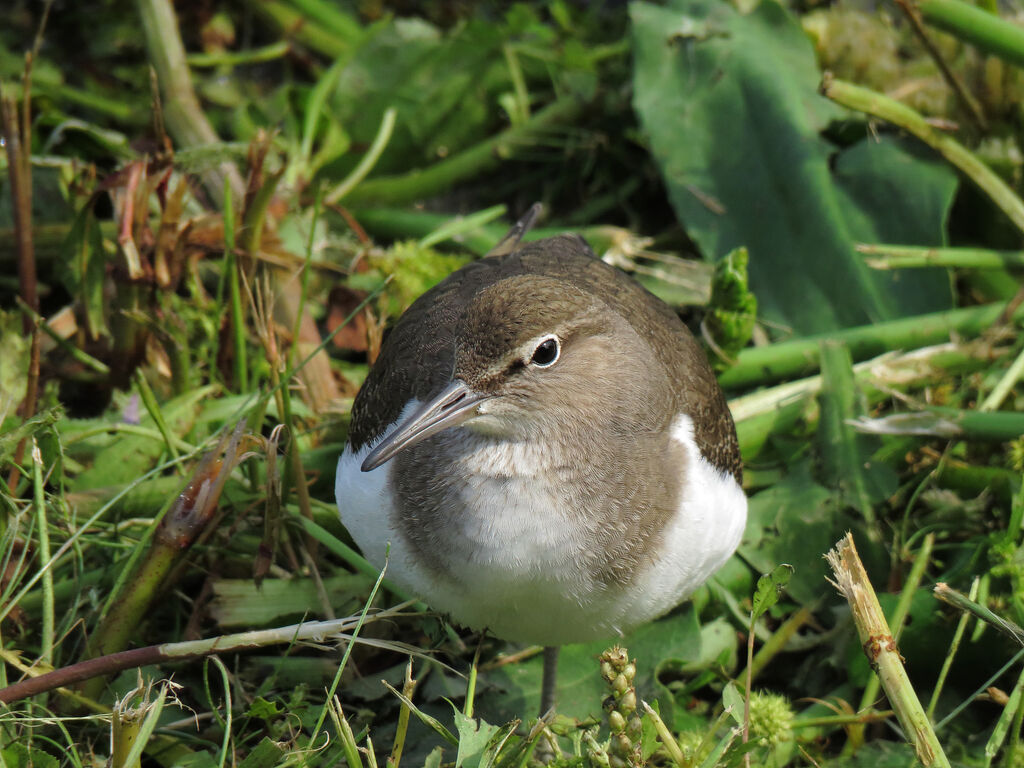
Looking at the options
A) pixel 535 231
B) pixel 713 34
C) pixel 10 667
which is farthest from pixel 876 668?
pixel 713 34

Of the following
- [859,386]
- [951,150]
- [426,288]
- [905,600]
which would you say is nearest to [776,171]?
[951,150]

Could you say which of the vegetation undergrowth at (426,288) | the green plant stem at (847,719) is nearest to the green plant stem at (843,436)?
the vegetation undergrowth at (426,288)

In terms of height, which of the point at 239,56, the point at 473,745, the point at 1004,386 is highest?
the point at 239,56

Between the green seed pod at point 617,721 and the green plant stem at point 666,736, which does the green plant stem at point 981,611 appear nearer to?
the green plant stem at point 666,736

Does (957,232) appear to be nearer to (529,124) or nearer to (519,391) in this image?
(529,124)

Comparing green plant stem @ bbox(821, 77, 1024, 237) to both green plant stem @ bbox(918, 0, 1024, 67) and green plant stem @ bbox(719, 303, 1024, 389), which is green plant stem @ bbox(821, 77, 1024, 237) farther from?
green plant stem @ bbox(719, 303, 1024, 389)

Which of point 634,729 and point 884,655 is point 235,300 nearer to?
point 634,729
